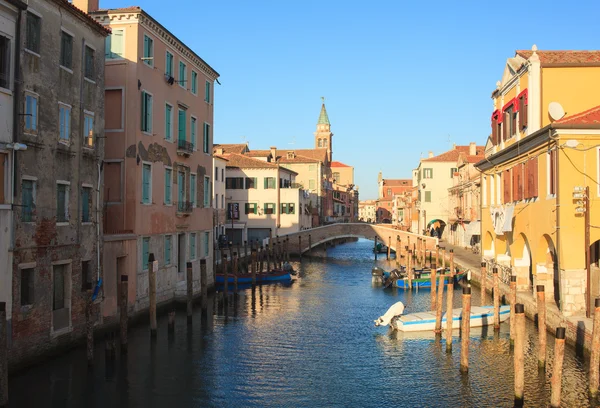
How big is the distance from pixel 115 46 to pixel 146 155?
14.6 ft

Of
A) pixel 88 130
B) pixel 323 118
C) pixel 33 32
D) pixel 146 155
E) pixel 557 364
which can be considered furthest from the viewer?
pixel 323 118

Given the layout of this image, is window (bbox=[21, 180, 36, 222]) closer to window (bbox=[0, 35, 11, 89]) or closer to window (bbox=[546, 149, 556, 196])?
window (bbox=[0, 35, 11, 89])

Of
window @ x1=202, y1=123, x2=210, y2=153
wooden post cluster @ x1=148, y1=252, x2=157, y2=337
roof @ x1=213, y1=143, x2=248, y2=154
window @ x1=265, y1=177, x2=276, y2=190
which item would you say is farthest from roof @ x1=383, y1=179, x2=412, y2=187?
wooden post cluster @ x1=148, y1=252, x2=157, y2=337

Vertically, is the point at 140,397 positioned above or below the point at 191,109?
below

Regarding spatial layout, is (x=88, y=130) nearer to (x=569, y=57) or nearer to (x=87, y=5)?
(x=87, y=5)

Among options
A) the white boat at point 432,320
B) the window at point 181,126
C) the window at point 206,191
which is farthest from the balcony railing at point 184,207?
the white boat at point 432,320

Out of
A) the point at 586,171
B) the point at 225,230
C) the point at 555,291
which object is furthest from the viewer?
the point at 225,230

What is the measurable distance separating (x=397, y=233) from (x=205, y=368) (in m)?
44.0

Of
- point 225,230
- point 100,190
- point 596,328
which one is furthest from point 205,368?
point 225,230

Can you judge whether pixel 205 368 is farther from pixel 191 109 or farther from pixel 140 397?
pixel 191 109

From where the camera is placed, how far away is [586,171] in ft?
65.7

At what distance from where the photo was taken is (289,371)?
18.4 m

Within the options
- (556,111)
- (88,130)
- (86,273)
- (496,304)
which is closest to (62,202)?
(86,273)

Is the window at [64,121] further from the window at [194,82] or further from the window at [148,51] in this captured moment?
the window at [194,82]
